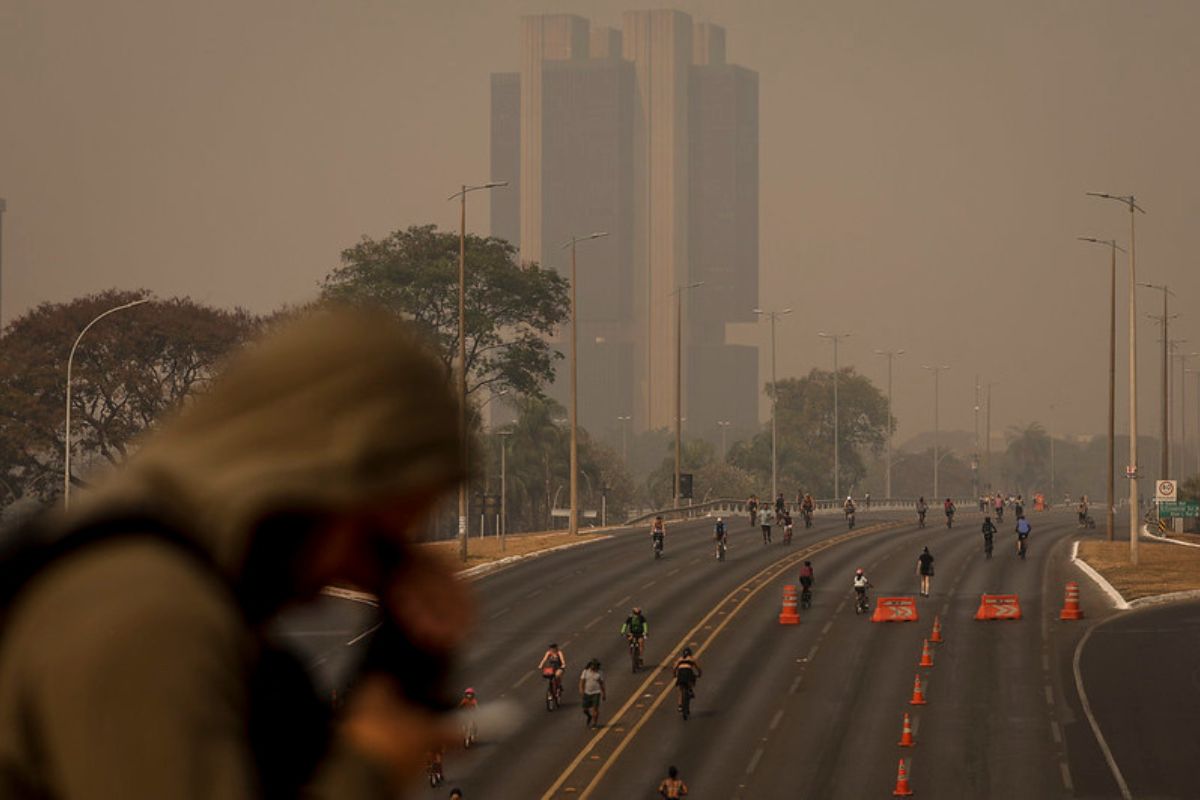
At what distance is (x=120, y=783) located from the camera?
1.19m

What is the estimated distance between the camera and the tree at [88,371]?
96.2 metres

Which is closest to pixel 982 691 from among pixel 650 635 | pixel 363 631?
pixel 650 635

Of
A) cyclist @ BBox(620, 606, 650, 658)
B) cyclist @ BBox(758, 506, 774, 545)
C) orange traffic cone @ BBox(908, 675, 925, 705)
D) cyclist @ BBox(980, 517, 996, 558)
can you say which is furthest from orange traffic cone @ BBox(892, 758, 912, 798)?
cyclist @ BBox(758, 506, 774, 545)

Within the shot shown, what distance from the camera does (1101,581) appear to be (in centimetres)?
7444

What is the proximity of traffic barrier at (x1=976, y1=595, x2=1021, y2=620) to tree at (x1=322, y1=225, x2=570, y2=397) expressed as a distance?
185 feet

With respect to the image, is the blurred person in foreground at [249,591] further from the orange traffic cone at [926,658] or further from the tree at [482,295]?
the tree at [482,295]

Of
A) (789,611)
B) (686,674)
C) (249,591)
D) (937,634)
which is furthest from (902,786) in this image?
(249,591)

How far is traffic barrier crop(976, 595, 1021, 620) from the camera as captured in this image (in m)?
64.8

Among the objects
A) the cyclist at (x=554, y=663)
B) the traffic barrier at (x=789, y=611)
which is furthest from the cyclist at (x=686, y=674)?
the traffic barrier at (x=789, y=611)

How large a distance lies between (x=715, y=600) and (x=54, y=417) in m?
42.5

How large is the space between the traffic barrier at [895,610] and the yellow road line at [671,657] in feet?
15.5

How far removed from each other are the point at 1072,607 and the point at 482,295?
199 ft

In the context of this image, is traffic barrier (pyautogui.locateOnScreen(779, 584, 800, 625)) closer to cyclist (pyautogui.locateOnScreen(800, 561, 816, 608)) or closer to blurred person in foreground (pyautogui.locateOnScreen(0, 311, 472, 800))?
cyclist (pyautogui.locateOnScreen(800, 561, 816, 608))

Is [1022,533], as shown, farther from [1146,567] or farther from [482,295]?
[482,295]
